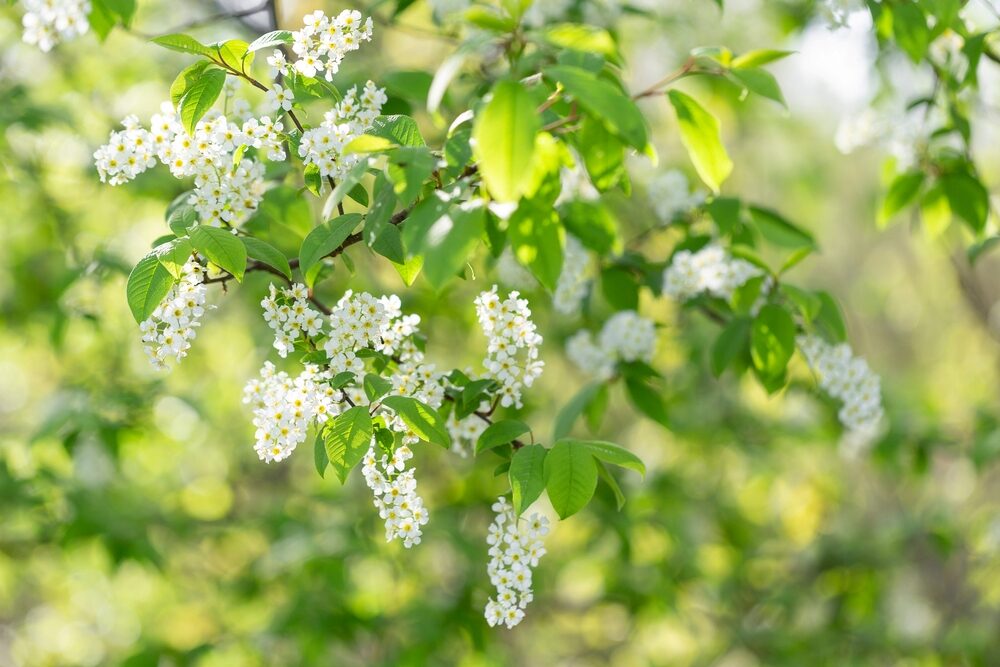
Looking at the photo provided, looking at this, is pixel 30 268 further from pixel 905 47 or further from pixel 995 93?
pixel 995 93

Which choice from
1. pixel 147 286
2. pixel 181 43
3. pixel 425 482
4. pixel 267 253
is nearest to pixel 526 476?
pixel 267 253

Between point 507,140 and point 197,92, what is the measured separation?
67 centimetres

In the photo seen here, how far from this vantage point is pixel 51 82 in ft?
14.9

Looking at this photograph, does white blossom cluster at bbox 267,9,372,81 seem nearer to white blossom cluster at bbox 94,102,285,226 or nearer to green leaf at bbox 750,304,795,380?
white blossom cluster at bbox 94,102,285,226

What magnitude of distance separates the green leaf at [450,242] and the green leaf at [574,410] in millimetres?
1290

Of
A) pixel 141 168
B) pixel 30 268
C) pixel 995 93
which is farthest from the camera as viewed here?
pixel 30 268

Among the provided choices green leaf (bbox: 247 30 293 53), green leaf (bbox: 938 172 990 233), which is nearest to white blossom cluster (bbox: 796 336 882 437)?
green leaf (bbox: 938 172 990 233)

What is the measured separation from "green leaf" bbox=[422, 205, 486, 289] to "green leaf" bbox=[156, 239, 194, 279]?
462mm

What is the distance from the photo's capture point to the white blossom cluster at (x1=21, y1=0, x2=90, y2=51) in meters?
2.03

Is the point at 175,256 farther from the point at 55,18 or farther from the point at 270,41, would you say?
the point at 55,18

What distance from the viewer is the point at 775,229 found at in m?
2.57

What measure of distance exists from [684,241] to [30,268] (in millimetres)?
3319

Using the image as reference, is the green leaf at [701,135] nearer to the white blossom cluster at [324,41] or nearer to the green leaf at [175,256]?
the white blossom cluster at [324,41]

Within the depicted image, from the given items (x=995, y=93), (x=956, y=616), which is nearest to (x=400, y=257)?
(x=995, y=93)
